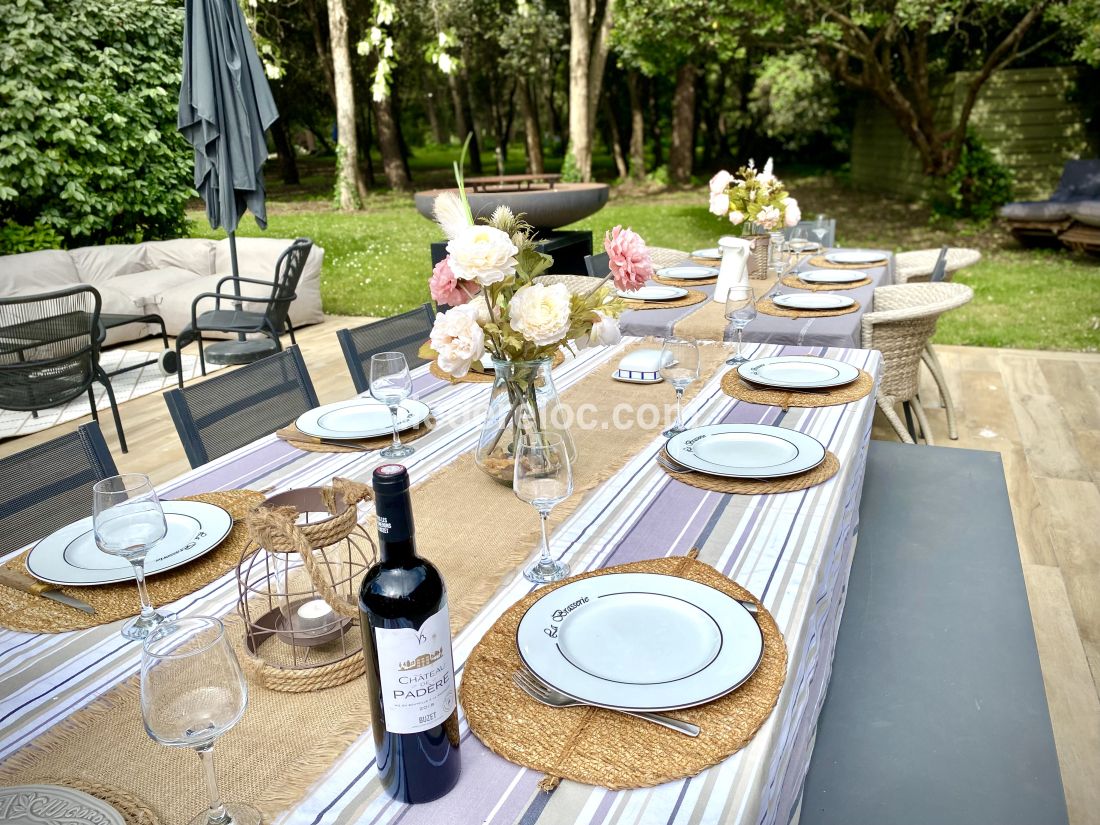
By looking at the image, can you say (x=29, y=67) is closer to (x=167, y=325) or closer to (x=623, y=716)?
(x=167, y=325)

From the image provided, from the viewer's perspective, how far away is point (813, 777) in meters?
1.33

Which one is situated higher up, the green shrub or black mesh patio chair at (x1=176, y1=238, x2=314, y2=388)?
the green shrub

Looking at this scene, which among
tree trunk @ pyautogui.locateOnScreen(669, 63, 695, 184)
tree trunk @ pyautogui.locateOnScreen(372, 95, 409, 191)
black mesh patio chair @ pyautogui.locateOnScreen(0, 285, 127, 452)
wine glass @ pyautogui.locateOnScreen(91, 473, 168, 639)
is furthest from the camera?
tree trunk @ pyautogui.locateOnScreen(372, 95, 409, 191)

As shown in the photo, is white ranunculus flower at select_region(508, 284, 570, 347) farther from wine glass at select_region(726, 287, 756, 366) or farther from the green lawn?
the green lawn

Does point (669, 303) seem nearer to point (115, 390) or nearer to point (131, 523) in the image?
point (131, 523)

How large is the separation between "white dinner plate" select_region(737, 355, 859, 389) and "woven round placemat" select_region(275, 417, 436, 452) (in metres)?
0.86

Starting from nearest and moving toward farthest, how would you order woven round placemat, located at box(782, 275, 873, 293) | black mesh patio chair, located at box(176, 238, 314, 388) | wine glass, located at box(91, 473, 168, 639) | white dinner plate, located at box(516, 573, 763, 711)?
1. white dinner plate, located at box(516, 573, 763, 711)
2. wine glass, located at box(91, 473, 168, 639)
3. woven round placemat, located at box(782, 275, 873, 293)
4. black mesh patio chair, located at box(176, 238, 314, 388)

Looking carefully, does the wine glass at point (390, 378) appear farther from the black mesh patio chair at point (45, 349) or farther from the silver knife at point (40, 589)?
the black mesh patio chair at point (45, 349)

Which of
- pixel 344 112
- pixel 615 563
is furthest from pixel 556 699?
pixel 344 112

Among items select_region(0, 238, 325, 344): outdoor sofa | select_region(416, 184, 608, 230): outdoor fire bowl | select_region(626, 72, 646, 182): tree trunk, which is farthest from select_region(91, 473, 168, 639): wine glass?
select_region(626, 72, 646, 182): tree trunk

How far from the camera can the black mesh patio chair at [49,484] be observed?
1526mm

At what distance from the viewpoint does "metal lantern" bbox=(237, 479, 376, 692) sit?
94cm

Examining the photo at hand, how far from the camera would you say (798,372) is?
2197mm

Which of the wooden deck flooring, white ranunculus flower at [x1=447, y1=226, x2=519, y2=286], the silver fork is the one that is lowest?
the wooden deck flooring
